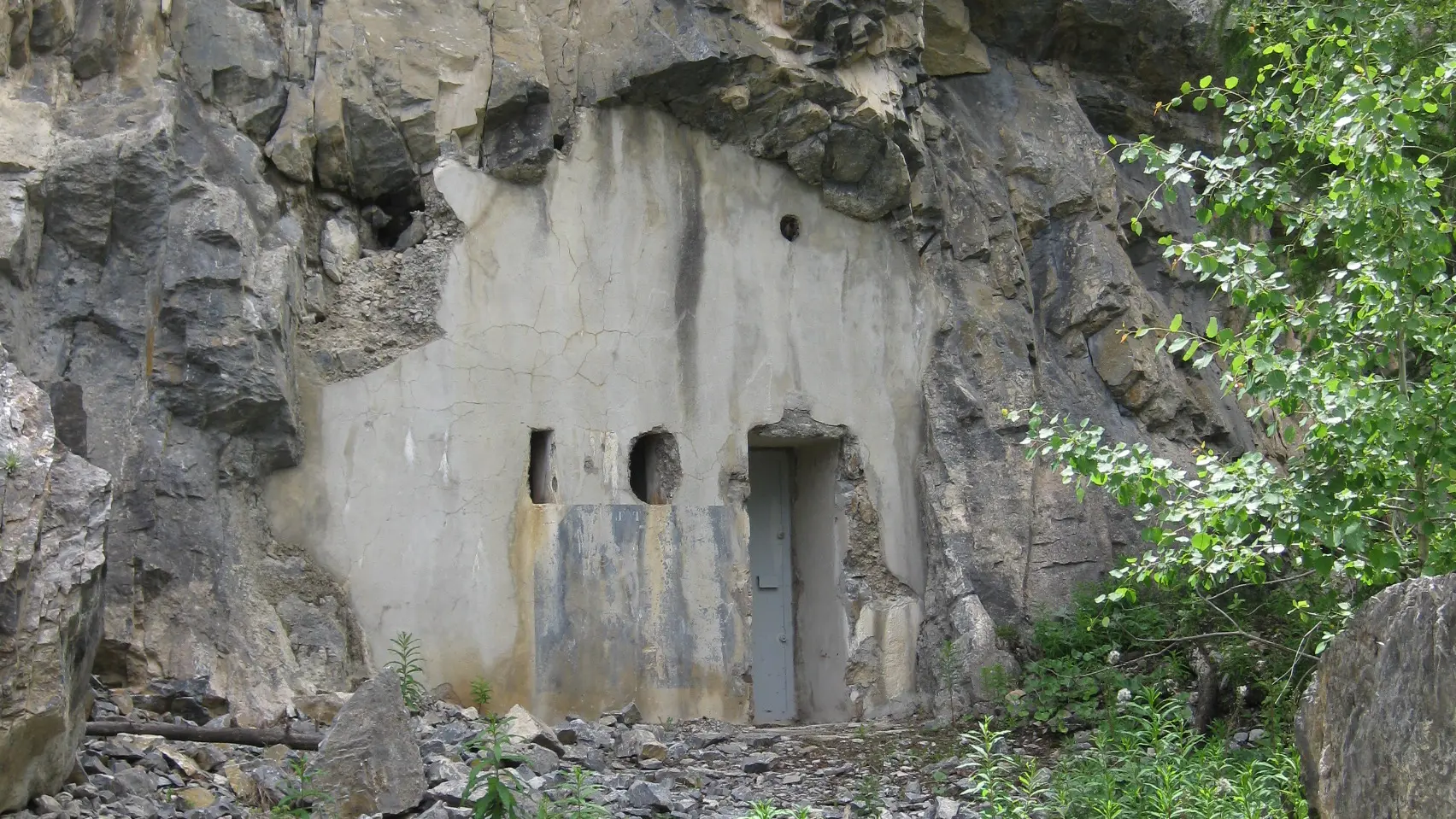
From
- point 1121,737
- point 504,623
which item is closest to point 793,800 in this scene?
point 1121,737

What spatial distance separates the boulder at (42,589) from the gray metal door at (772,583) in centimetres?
517

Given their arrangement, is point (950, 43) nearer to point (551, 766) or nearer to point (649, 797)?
point (551, 766)

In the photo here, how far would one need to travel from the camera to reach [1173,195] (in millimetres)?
5812

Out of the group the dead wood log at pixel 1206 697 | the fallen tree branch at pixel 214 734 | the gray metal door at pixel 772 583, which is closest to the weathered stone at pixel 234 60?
the fallen tree branch at pixel 214 734

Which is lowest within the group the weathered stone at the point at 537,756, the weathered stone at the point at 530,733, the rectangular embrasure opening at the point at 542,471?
the weathered stone at the point at 537,756

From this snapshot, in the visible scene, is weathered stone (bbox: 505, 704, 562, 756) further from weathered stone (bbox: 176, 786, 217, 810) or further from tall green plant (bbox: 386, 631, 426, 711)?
weathered stone (bbox: 176, 786, 217, 810)

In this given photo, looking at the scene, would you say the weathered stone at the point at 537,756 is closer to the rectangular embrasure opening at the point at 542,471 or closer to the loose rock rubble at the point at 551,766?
the loose rock rubble at the point at 551,766

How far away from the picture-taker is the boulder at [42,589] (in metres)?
4.28

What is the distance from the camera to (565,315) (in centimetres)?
862

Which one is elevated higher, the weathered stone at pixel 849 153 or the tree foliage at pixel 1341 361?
the weathered stone at pixel 849 153

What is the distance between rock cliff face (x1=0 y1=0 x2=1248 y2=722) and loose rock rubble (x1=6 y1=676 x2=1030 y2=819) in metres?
0.54

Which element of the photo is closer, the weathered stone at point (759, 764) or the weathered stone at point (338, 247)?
the weathered stone at point (759, 764)

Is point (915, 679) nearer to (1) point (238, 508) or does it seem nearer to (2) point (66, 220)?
(1) point (238, 508)

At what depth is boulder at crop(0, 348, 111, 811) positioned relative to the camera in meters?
4.28
